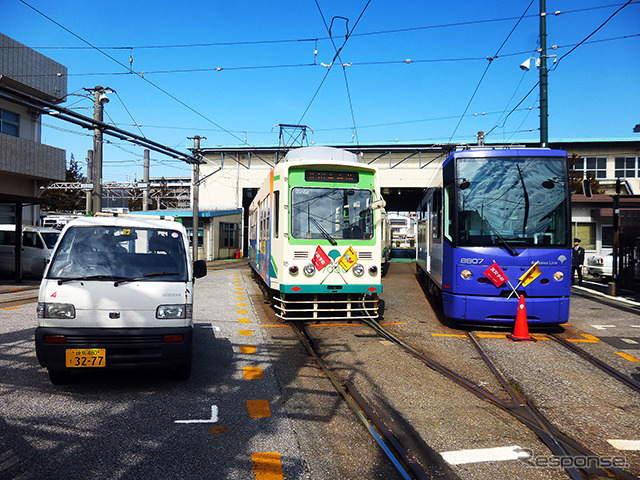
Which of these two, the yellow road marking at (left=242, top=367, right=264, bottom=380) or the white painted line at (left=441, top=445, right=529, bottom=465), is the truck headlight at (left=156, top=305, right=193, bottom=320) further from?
the white painted line at (left=441, top=445, right=529, bottom=465)

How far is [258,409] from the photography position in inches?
175

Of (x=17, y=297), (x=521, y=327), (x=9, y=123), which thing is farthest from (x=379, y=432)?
(x=9, y=123)

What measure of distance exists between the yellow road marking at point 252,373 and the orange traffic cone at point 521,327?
4556mm

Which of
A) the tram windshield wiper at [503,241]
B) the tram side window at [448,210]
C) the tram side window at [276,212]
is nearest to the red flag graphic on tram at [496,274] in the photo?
the tram windshield wiper at [503,241]

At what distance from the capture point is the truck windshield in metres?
5.05

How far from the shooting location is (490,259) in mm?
8016

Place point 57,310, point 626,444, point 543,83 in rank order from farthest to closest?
point 543,83 → point 57,310 → point 626,444

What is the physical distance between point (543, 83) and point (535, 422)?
38.7ft

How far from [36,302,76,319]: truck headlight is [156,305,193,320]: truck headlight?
0.83m

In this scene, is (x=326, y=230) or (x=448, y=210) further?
(x=326, y=230)

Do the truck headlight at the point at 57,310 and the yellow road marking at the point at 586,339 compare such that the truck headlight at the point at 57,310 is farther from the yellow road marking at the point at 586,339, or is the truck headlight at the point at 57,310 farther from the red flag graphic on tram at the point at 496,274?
the yellow road marking at the point at 586,339

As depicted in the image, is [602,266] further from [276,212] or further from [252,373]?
[252,373]

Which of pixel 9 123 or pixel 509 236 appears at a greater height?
pixel 9 123

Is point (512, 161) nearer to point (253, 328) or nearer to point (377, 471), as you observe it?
point (253, 328)
